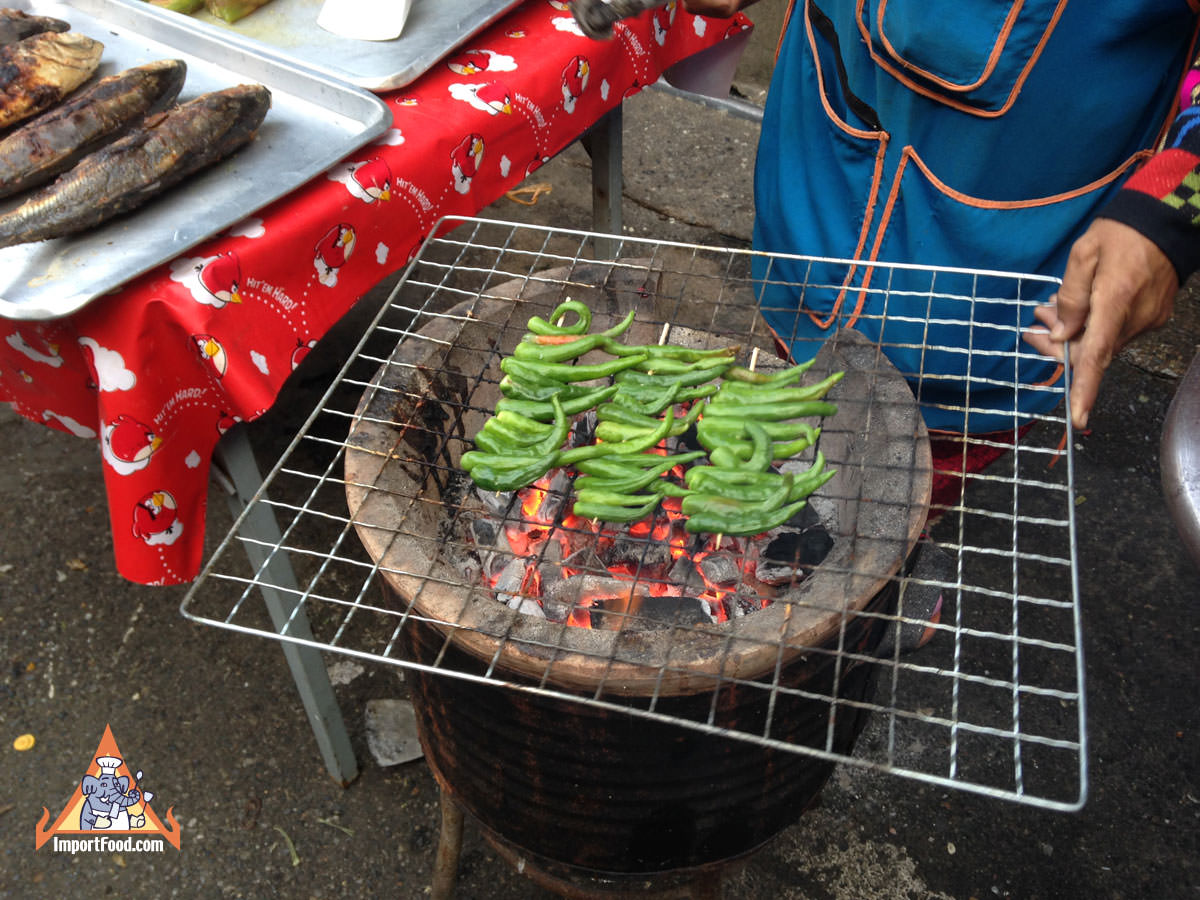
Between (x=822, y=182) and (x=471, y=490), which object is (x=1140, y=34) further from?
(x=471, y=490)

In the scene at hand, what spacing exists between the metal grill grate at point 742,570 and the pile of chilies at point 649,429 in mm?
139

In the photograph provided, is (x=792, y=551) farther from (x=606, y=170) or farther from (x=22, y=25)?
(x=22, y=25)

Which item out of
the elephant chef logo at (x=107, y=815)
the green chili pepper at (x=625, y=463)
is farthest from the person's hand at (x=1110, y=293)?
the elephant chef logo at (x=107, y=815)

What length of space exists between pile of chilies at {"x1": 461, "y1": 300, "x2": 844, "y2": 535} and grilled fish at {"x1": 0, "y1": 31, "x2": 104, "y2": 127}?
1.85m

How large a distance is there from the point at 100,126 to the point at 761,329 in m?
3.30

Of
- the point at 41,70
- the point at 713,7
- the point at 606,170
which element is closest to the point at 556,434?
the point at 713,7

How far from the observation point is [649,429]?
115 inches

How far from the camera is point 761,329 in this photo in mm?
4918

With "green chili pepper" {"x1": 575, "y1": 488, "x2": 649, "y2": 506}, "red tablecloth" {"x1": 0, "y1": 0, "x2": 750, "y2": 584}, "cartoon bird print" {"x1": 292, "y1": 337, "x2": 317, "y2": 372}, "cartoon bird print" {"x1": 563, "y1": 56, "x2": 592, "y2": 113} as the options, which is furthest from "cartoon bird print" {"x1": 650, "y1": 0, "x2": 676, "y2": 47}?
"green chili pepper" {"x1": 575, "y1": 488, "x2": 649, "y2": 506}

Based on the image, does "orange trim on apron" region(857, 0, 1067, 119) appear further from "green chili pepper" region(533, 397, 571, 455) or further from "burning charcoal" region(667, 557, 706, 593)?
"burning charcoal" region(667, 557, 706, 593)

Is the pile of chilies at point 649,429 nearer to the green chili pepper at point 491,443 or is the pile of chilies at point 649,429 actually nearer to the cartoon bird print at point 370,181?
the green chili pepper at point 491,443

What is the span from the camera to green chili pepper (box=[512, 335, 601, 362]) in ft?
9.95

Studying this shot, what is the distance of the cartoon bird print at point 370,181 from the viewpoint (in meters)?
3.00

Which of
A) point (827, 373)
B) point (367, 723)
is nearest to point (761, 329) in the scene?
point (827, 373)
